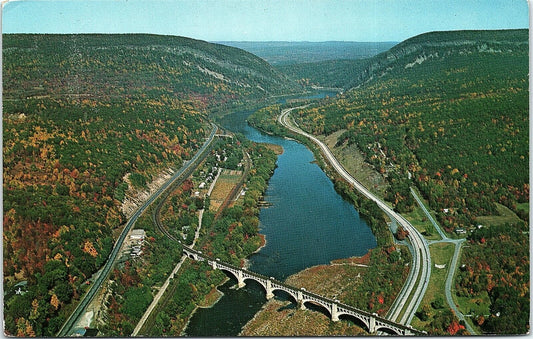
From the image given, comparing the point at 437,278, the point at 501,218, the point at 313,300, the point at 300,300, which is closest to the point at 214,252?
the point at 300,300

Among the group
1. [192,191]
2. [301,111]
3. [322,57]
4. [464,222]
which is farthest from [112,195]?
[322,57]

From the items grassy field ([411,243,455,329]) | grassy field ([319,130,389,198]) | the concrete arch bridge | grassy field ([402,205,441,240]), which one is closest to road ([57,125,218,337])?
the concrete arch bridge

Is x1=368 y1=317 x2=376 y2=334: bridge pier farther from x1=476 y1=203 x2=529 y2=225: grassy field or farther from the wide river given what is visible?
x1=476 y1=203 x2=529 y2=225: grassy field

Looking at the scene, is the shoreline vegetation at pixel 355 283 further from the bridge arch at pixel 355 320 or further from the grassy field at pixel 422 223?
the grassy field at pixel 422 223

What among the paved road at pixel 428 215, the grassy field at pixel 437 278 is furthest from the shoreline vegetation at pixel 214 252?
the paved road at pixel 428 215

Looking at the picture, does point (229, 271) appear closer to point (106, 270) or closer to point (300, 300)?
point (300, 300)

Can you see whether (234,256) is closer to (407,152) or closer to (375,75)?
(407,152)
